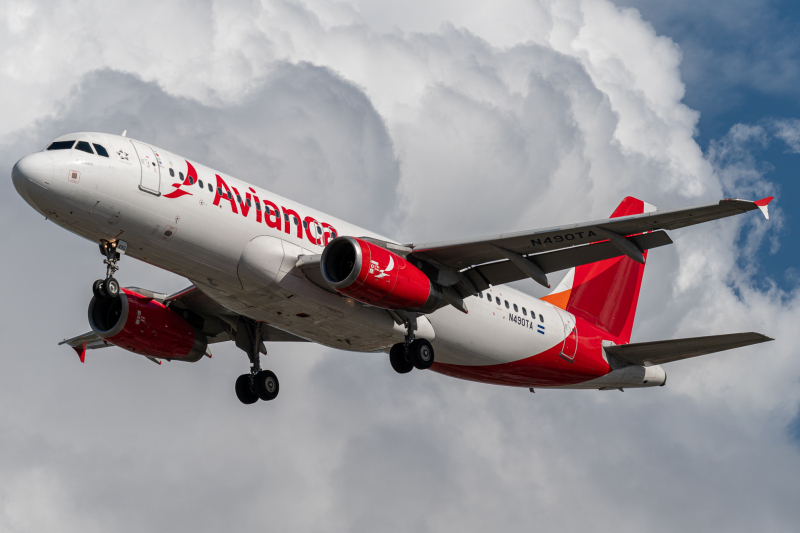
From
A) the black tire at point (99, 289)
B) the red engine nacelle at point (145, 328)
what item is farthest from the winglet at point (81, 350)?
the black tire at point (99, 289)

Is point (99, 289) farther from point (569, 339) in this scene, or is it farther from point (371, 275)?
point (569, 339)

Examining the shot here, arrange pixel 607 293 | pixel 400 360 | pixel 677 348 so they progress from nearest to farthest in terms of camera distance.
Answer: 1. pixel 400 360
2. pixel 677 348
3. pixel 607 293

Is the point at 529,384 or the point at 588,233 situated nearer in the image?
the point at 588,233

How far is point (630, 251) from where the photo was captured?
27.3 metres

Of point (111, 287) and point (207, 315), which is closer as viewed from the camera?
point (111, 287)

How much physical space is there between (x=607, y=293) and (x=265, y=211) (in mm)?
17663

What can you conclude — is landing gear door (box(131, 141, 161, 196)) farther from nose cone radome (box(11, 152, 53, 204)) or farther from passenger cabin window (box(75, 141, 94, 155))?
nose cone radome (box(11, 152, 53, 204))

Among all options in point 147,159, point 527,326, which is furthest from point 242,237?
point 527,326

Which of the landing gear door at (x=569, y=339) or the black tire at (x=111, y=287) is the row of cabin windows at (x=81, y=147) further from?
the landing gear door at (x=569, y=339)

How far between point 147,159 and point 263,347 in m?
11.3

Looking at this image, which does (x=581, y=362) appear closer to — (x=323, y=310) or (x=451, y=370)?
(x=451, y=370)

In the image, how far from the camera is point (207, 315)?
3600 cm

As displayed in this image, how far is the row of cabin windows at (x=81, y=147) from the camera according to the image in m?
26.3

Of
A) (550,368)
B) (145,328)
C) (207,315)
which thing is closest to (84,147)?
(145,328)
